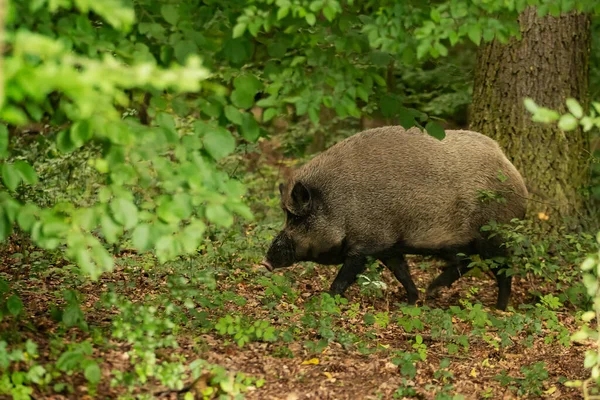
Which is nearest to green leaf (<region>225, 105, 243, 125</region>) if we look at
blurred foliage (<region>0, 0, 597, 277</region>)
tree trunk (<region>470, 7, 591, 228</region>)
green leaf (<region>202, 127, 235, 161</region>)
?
blurred foliage (<region>0, 0, 597, 277</region>)

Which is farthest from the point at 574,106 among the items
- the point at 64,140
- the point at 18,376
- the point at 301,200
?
the point at 301,200

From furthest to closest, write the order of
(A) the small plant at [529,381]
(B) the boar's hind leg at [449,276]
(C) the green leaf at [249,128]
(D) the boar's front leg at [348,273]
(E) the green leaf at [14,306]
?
(B) the boar's hind leg at [449,276] < (D) the boar's front leg at [348,273] < (A) the small plant at [529,381] < (E) the green leaf at [14,306] < (C) the green leaf at [249,128]

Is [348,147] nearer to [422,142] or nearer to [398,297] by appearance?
[422,142]

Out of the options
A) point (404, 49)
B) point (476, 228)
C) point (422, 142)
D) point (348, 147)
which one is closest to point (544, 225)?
point (476, 228)

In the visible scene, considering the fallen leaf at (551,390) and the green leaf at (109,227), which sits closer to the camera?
the green leaf at (109,227)

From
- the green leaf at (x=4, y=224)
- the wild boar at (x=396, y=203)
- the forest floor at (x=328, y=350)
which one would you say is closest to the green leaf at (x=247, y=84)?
the green leaf at (x=4, y=224)

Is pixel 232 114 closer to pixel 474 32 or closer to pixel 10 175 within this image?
pixel 10 175

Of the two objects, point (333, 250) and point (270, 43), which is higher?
point (270, 43)

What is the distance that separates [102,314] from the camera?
592 centimetres

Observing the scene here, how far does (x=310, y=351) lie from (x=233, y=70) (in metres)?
2.09

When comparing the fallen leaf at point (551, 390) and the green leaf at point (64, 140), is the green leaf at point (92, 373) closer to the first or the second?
the green leaf at point (64, 140)

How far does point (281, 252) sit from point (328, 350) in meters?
2.45

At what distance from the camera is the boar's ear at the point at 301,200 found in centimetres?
805

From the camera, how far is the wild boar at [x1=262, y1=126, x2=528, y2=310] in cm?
807
